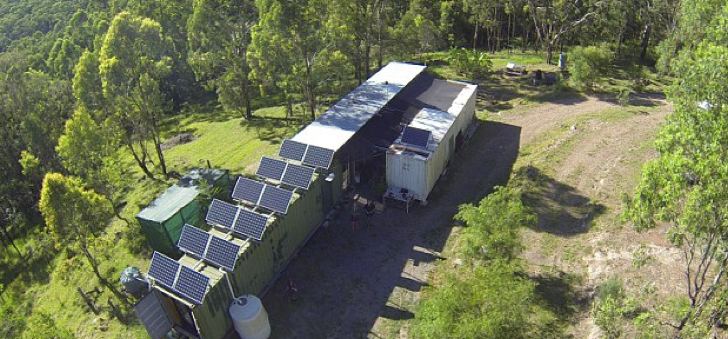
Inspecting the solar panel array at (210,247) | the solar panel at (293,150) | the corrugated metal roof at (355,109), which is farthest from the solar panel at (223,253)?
the corrugated metal roof at (355,109)

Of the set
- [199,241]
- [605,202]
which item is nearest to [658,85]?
[605,202]

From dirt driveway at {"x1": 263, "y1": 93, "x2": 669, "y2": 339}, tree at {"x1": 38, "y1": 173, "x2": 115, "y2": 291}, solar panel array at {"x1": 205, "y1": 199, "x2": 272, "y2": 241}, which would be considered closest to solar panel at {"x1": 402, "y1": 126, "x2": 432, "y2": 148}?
dirt driveway at {"x1": 263, "y1": 93, "x2": 669, "y2": 339}

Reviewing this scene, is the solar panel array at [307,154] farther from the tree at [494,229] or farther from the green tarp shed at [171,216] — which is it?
the tree at [494,229]

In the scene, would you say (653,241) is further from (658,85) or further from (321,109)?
(321,109)

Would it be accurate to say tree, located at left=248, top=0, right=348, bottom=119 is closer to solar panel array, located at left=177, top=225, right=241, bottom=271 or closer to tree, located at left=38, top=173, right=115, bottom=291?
tree, located at left=38, top=173, right=115, bottom=291

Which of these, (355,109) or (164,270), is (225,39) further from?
(164,270)

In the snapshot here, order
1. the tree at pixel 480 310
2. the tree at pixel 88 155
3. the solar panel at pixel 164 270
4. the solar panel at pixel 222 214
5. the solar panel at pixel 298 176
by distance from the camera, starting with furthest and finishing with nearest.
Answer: the tree at pixel 88 155 < the solar panel at pixel 298 176 < the solar panel at pixel 222 214 < the solar panel at pixel 164 270 < the tree at pixel 480 310
